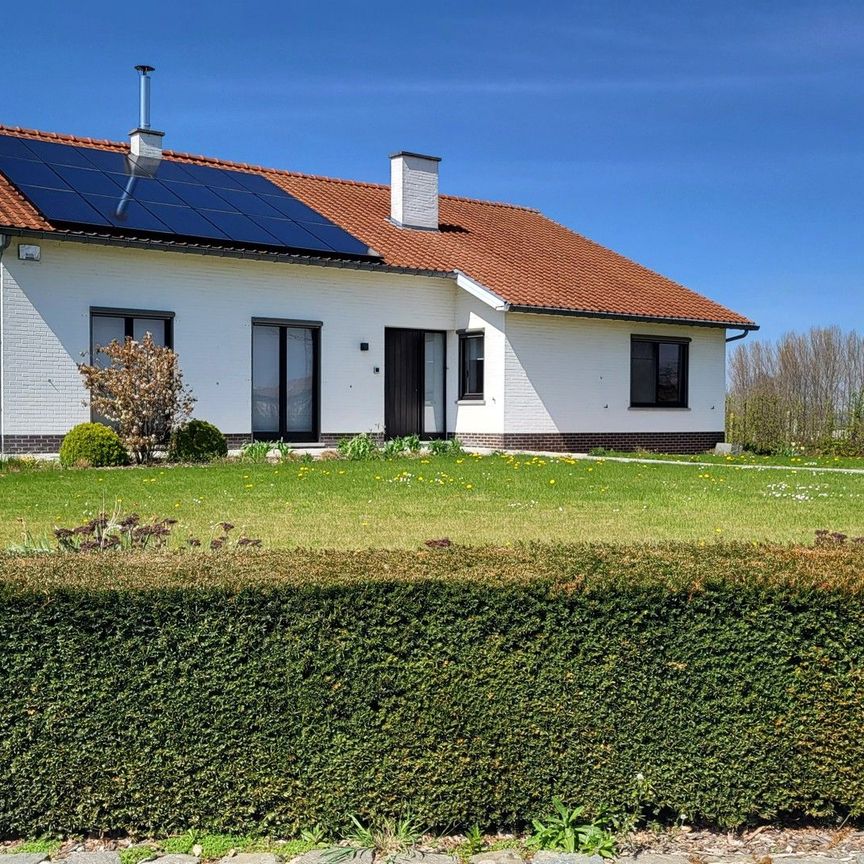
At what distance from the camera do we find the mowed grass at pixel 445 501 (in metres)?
9.09

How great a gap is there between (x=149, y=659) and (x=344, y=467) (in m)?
12.2

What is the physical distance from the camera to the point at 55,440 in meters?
16.9

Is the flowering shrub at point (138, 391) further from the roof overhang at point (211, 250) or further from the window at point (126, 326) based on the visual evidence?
the roof overhang at point (211, 250)

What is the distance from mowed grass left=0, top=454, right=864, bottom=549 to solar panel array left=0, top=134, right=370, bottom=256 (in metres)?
4.80

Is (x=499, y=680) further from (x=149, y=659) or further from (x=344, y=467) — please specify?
(x=344, y=467)

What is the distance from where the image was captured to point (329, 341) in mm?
19750

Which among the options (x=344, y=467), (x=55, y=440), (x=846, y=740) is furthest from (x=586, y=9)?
(x=846, y=740)

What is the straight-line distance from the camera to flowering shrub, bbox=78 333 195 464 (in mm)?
16375

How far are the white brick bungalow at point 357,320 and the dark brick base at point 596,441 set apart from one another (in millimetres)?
45

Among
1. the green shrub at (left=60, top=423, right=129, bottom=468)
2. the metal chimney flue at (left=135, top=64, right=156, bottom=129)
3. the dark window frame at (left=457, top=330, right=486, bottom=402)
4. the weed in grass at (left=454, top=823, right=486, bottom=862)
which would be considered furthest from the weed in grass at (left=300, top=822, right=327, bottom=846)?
the metal chimney flue at (left=135, top=64, right=156, bottom=129)

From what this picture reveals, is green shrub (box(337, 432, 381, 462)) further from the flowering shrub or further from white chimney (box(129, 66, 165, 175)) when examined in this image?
white chimney (box(129, 66, 165, 175))

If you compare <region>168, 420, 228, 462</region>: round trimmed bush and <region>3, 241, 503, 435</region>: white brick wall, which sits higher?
<region>3, 241, 503, 435</region>: white brick wall

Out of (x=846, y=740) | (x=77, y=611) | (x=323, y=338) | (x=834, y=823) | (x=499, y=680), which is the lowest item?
(x=834, y=823)

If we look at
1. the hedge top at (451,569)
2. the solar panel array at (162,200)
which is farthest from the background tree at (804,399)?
the hedge top at (451,569)
